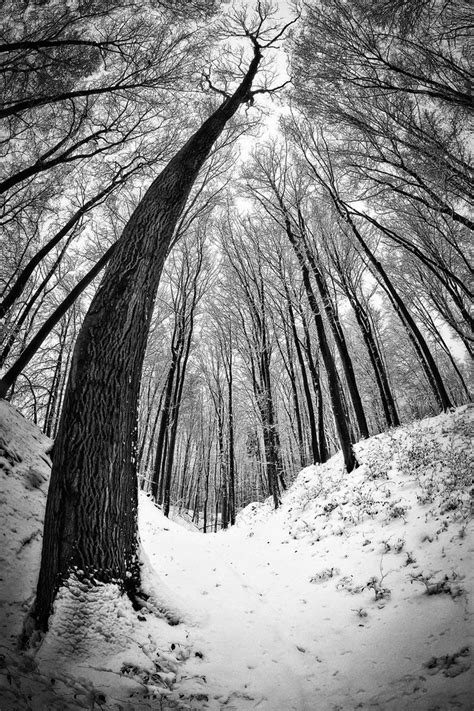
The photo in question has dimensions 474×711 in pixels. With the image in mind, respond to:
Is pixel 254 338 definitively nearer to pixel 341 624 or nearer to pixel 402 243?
pixel 402 243

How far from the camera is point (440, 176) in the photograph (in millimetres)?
5172

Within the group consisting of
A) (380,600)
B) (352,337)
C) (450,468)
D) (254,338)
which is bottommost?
(380,600)

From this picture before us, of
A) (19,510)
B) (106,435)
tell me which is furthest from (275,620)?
(19,510)

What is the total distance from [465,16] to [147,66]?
4.78 metres

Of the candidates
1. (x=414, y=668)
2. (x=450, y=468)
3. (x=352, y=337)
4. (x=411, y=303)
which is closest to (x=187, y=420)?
(x=352, y=337)

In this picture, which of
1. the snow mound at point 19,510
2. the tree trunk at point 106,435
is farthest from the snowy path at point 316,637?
the snow mound at point 19,510

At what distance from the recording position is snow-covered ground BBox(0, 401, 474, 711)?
170 centimetres

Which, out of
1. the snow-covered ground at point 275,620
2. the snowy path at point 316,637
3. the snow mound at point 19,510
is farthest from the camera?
the snow mound at point 19,510

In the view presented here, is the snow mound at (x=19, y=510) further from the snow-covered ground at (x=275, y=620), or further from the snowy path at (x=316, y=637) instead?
the snowy path at (x=316, y=637)

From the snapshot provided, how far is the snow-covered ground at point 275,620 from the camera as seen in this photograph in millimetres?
1702

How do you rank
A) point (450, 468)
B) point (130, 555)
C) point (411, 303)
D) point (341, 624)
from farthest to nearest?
point (411, 303)
point (450, 468)
point (341, 624)
point (130, 555)

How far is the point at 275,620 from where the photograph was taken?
117 inches

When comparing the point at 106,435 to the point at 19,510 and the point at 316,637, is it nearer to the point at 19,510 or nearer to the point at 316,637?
the point at 19,510

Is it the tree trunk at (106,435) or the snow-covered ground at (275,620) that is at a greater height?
the tree trunk at (106,435)
